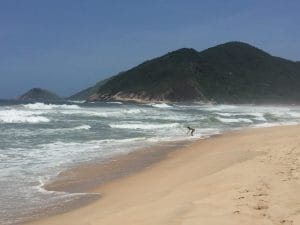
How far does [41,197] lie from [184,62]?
111m

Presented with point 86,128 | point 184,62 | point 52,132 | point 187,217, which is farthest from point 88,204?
point 184,62

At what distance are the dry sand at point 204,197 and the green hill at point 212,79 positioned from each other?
302ft

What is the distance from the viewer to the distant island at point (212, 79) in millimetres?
107875

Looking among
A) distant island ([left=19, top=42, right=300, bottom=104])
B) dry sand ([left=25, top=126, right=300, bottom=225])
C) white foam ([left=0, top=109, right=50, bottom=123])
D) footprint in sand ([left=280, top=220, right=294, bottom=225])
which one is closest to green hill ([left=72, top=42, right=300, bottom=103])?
distant island ([left=19, top=42, right=300, bottom=104])

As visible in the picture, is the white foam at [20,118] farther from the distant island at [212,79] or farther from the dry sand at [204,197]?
the distant island at [212,79]

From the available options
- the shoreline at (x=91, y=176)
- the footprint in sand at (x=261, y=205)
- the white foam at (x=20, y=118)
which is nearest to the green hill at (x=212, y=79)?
the white foam at (x=20, y=118)

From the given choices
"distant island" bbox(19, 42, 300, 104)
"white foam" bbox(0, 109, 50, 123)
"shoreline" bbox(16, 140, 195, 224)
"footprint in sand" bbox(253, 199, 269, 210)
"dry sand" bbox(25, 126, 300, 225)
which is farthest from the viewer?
"distant island" bbox(19, 42, 300, 104)

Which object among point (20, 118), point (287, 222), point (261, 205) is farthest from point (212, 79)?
point (287, 222)

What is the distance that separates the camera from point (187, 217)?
6641 millimetres

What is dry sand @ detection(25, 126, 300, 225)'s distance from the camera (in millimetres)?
6562

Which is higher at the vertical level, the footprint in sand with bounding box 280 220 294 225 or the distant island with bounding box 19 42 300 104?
the distant island with bounding box 19 42 300 104

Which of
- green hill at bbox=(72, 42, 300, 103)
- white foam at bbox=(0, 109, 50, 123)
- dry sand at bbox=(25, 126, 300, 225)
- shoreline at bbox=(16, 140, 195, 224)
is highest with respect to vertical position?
green hill at bbox=(72, 42, 300, 103)

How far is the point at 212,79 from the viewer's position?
381ft

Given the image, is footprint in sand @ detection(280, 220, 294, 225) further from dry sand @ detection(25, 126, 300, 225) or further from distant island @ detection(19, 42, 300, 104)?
distant island @ detection(19, 42, 300, 104)
